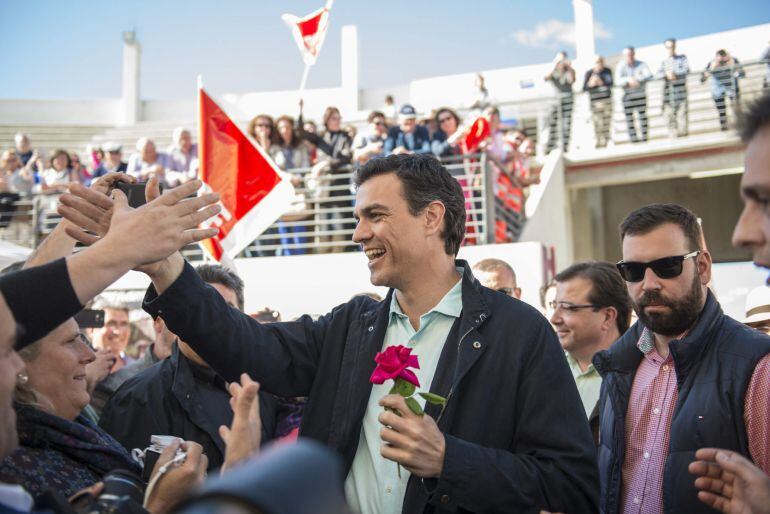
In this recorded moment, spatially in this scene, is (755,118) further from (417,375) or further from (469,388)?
(417,375)

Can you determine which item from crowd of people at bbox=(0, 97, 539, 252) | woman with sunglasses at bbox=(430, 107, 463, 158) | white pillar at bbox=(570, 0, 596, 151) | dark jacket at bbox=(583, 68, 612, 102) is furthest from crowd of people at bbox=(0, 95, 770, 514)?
white pillar at bbox=(570, 0, 596, 151)

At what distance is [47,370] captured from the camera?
2736mm

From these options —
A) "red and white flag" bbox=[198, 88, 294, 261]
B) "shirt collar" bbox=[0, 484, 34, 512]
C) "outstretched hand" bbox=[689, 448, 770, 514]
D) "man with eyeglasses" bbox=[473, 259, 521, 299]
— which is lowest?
"outstretched hand" bbox=[689, 448, 770, 514]

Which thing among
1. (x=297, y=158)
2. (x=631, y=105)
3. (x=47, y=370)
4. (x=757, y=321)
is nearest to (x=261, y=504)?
(x=47, y=370)

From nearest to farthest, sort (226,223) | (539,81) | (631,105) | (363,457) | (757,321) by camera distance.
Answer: (363,457) < (757,321) < (226,223) < (631,105) < (539,81)

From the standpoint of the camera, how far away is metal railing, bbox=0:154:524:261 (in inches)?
439

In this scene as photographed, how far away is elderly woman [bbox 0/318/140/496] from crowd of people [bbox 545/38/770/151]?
15.0 m

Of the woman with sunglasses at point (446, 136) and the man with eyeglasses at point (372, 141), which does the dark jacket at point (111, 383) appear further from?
the woman with sunglasses at point (446, 136)

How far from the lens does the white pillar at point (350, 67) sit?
1095 inches

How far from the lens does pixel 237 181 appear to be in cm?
824

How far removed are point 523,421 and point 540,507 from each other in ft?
0.85

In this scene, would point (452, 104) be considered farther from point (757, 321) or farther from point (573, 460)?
point (573, 460)

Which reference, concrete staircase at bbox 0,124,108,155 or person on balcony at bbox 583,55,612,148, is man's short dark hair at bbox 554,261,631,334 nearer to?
person on balcony at bbox 583,55,612,148

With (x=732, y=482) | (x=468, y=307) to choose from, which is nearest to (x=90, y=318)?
(x=468, y=307)
